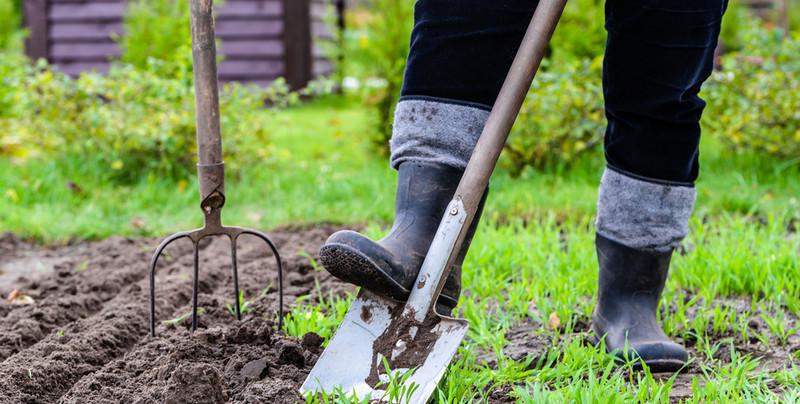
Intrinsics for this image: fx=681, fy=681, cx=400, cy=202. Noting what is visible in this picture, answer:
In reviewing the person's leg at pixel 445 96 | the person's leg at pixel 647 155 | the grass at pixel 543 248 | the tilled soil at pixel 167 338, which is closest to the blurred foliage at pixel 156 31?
the grass at pixel 543 248

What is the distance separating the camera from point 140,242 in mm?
3053

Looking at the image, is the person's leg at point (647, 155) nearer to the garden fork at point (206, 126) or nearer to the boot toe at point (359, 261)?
the boot toe at point (359, 261)

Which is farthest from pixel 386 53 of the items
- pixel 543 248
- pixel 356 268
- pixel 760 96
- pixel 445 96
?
pixel 356 268

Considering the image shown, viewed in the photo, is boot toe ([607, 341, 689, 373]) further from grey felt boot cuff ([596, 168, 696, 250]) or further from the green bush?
the green bush

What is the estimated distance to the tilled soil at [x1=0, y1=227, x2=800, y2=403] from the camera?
146cm

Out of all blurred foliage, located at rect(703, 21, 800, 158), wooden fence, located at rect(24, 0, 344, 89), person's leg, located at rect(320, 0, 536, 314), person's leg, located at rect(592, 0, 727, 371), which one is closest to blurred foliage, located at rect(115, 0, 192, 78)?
wooden fence, located at rect(24, 0, 344, 89)

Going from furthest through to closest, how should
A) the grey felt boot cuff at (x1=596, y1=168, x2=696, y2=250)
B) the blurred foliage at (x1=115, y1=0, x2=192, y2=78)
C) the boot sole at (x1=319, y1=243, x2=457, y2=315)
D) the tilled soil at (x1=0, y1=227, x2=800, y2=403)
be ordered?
the blurred foliage at (x1=115, y1=0, x2=192, y2=78) < the grey felt boot cuff at (x1=596, y1=168, x2=696, y2=250) < the tilled soil at (x1=0, y1=227, x2=800, y2=403) < the boot sole at (x1=319, y1=243, x2=457, y2=315)

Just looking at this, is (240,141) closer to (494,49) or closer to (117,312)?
(117,312)

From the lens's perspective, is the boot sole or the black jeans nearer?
the boot sole

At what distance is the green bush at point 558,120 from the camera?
3959mm

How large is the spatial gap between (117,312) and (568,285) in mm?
1361

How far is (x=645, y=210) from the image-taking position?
168cm

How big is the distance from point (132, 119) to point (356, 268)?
3073 mm

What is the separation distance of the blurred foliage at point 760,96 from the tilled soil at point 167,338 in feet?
7.72
